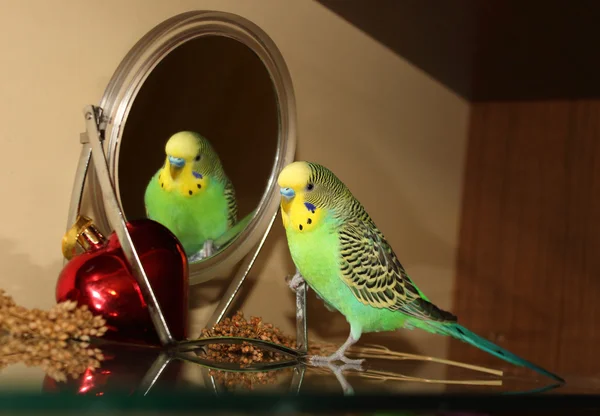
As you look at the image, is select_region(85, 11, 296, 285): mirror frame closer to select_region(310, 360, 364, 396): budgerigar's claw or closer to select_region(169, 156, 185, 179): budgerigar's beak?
select_region(169, 156, 185, 179): budgerigar's beak

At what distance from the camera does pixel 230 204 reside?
0.78 metres

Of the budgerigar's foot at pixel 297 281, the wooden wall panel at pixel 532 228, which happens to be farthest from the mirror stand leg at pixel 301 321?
the wooden wall panel at pixel 532 228

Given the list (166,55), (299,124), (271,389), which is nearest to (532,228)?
(299,124)

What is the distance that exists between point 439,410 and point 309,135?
56cm

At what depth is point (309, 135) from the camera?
0.95 m

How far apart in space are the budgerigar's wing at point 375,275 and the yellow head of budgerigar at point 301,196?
3 centimetres

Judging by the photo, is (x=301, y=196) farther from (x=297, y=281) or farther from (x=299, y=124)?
(x=299, y=124)

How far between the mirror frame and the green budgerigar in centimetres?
15

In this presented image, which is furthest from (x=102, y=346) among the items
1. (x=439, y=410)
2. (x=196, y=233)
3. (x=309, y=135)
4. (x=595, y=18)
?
(x=595, y=18)

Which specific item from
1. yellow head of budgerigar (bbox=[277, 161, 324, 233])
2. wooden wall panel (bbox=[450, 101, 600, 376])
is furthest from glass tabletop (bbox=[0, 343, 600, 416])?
wooden wall panel (bbox=[450, 101, 600, 376])

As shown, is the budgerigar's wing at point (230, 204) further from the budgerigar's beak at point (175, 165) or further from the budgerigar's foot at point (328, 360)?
the budgerigar's foot at point (328, 360)

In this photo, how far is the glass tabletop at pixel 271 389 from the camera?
0.37m

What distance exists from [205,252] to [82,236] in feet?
0.51

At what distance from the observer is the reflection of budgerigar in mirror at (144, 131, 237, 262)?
0.71m
